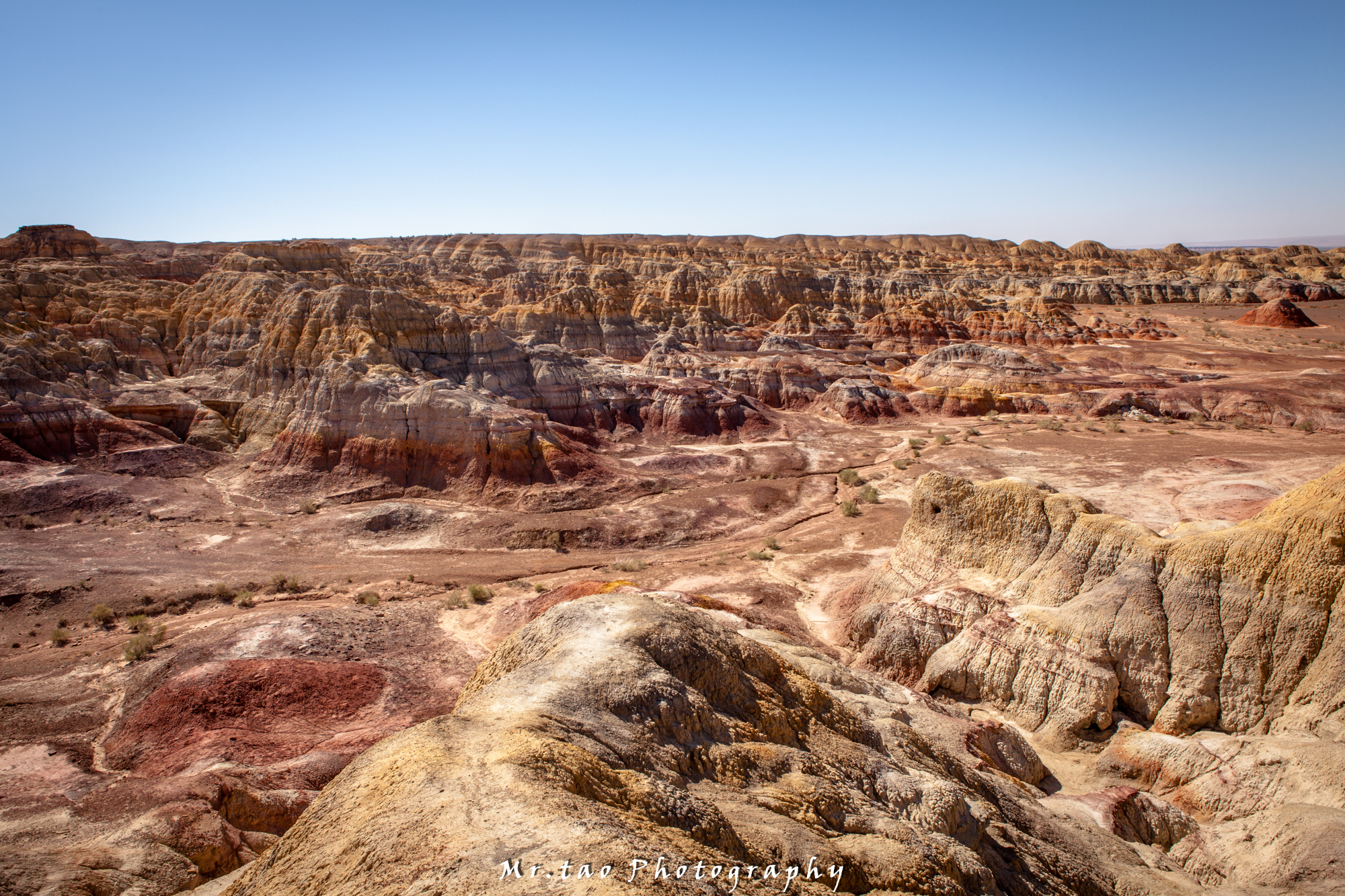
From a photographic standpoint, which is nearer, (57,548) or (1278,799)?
(1278,799)

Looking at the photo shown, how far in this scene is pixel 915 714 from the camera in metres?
A: 13.5

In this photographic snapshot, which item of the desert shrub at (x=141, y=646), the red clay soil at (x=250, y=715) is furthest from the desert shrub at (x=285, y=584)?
the red clay soil at (x=250, y=715)

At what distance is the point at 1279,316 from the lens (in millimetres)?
93188

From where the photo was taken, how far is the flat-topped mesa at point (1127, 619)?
44.5ft

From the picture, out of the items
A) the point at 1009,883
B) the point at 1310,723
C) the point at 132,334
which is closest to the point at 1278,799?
the point at 1310,723

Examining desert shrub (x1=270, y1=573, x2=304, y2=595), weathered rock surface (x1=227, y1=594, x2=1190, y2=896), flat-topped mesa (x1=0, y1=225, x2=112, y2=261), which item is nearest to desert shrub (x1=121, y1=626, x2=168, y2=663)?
desert shrub (x1=270, y1=573, x2=304, y2=595)

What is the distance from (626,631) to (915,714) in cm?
684

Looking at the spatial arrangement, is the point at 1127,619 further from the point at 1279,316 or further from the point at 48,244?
the point at 48,244

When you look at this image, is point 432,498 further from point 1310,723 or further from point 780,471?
point 1310,723

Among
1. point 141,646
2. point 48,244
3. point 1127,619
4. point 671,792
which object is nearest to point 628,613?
point 671,792

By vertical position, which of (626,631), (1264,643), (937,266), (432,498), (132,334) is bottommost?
(432,498)

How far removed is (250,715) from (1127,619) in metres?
21.1

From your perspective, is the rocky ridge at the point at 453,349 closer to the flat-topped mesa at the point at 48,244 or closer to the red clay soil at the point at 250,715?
the flat-topped mesa at the point at 48,244

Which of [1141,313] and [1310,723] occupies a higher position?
[1141,313]
